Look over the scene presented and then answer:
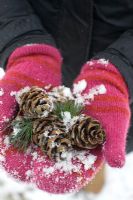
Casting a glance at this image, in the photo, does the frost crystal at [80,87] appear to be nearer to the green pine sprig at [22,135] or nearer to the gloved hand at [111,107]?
the gloved hand at [111,107]

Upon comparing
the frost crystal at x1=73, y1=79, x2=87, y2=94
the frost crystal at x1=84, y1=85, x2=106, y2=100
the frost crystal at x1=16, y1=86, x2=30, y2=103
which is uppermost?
the frost crystal at x1=16, y1=86, x2=30, y2=103

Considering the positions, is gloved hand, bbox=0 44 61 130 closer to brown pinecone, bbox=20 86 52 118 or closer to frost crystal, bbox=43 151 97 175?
brown pinecone, bbox=20 86 52 118

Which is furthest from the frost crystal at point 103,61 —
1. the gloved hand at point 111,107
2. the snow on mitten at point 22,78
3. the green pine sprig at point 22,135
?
the green pine sprig at point 22,135

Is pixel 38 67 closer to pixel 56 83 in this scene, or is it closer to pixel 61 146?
pixel 56 83

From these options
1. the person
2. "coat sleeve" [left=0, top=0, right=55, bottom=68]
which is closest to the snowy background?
the person

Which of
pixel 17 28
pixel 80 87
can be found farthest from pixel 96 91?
pixel 17 28

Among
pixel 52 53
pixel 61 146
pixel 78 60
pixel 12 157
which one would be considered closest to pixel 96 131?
pixel 61 146

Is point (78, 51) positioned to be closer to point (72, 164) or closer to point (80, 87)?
point (80, 87)
